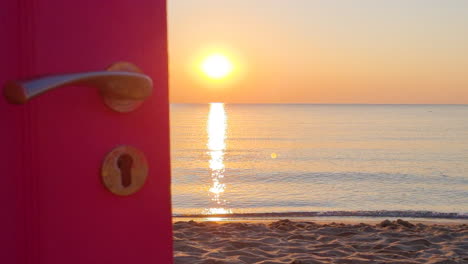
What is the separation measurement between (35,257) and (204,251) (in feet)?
16.5

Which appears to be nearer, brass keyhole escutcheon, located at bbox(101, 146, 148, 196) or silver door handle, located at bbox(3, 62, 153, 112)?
silver door handle, located at bbox(3, 62, 153, 112)

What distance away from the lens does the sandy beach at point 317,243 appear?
17.3 ft

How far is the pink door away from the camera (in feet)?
2.21

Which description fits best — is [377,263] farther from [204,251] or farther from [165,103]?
[165,103]

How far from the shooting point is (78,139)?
0.71 metres

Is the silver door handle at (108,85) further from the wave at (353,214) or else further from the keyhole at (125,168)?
the wave at (353,214)

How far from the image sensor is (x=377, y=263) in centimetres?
512

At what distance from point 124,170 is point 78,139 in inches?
3.3

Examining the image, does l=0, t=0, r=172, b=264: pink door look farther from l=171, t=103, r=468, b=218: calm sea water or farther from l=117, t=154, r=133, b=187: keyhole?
l=171, t=103, r=468, b=218: calm sea water

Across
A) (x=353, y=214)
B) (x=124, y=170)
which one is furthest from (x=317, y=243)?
(x=124, y=170)

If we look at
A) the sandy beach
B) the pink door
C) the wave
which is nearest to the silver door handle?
the pink door

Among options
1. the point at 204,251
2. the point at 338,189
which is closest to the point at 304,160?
the point at 338,189

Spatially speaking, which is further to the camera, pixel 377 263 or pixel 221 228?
pixel 221 228

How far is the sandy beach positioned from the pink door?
4420 mm
